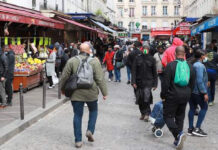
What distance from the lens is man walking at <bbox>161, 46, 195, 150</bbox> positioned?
5.79 metres

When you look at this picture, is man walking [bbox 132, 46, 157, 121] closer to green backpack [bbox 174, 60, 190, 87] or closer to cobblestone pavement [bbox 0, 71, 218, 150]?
cobblestone pavement [bbox 0, 71, 218, 150]

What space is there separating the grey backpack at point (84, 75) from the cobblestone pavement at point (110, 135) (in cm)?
108

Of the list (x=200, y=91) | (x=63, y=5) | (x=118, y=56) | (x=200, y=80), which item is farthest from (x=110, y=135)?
(x=63, y=5)

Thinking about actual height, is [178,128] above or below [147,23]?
below

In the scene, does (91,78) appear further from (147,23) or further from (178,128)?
(147,23)

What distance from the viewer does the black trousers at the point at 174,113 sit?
5.86 meters

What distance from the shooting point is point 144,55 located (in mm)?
7863

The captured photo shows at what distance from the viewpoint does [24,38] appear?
53.7 feet

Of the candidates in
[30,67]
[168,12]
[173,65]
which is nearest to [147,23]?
[168,12]

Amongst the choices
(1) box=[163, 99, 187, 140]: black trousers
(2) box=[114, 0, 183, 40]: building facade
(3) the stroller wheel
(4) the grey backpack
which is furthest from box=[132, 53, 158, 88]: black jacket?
(2) box=[114, 0, 183, 40]: building facade

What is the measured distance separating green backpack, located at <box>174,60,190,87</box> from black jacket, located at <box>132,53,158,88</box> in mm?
1994

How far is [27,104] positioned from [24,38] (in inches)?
279

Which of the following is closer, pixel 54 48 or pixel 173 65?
pixel 173 65

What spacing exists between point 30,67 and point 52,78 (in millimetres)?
1002
